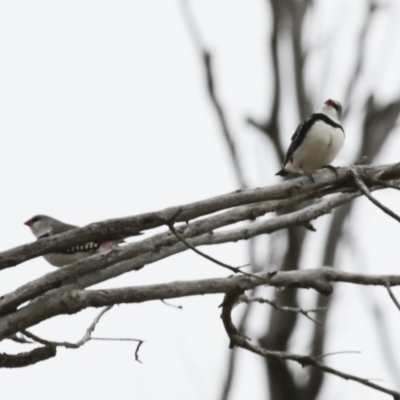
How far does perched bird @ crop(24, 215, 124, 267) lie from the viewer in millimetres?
6691

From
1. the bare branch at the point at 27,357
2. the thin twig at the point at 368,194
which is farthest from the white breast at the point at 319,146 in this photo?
the bare branch at the point at 27,357

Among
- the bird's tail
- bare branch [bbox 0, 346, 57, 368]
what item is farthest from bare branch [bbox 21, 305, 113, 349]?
the bird's tail

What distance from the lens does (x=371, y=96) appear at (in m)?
6.12

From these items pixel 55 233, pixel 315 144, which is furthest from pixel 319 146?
pixel 55 233

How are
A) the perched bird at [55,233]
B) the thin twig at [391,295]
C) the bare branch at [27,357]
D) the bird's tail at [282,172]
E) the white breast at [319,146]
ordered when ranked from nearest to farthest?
1. the thin twig at [391,295]
2. the bare branch at [27,357]
3. the white breast at [319,146]
4. the bird's tail at [282,172]
5. the perched bird at [55,233]

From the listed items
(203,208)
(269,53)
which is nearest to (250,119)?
(269,53)

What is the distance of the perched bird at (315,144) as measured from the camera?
17.4 ft

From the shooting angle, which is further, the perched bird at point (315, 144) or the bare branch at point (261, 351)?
the perched bird at point (315, 144)

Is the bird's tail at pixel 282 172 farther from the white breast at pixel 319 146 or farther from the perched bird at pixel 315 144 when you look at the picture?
the white breast at pixel 319 146

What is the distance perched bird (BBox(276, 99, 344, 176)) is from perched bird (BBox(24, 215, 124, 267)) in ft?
5.53

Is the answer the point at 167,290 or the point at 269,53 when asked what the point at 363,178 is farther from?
the point at 269,53

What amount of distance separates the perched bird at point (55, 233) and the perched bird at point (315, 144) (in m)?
1.69

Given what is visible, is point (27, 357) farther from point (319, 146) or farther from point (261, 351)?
point (319, 146)

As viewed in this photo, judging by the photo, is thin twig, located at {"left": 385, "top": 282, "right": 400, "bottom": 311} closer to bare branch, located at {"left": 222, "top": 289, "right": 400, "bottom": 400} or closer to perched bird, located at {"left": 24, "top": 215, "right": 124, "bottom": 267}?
bare branch, located at {"left": 222, "top": 289, "right": 400, "bottom": 400}
